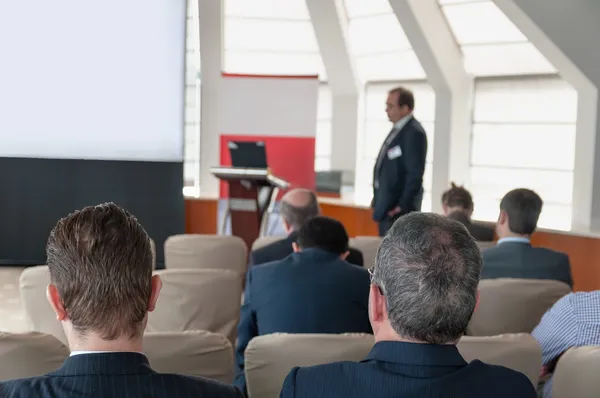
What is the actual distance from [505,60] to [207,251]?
786 cm

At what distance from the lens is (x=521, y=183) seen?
1214 centimetres

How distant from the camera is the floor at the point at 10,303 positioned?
249 inches

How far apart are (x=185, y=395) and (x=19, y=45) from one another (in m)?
7.91

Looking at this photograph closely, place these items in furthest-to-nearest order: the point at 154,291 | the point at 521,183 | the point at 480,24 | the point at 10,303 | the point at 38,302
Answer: the point at 521,183
the point at 480,24
the point at 10,303
the point at 38,302
the point at 154,291

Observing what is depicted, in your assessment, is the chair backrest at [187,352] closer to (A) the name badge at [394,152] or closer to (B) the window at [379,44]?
(A) the name badge at [394,152]

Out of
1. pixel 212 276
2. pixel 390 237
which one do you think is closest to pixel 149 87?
pixel 212 276

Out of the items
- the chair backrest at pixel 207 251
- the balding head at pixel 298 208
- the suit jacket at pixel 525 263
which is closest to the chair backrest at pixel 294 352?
the suit jacket at pixel 525 263

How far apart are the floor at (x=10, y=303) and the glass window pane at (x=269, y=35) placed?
7.04 m

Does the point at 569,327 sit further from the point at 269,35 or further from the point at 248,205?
the point at 269,35

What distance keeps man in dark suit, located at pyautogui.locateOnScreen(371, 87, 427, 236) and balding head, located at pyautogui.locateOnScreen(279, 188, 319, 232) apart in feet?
6.68

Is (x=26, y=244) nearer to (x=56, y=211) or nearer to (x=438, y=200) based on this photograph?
(x=56, y=211)

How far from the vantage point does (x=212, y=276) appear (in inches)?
144

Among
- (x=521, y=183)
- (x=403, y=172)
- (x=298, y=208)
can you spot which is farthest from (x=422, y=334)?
(x=521, y=183)

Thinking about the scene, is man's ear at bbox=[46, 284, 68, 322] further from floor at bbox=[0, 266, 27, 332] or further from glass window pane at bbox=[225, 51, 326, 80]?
glass window pane at bbox=[225, 51, 326, 80]
